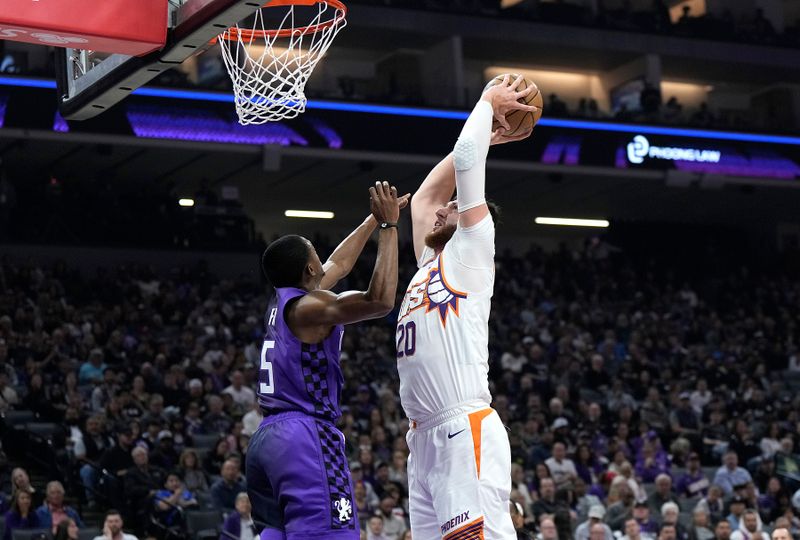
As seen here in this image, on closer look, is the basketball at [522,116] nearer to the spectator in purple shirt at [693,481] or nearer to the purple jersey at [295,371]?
the purple jersey at [295,371]

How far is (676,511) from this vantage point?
14.1 meters

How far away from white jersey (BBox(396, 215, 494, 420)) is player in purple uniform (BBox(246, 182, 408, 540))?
35cm

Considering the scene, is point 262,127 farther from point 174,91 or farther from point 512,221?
point 512,221

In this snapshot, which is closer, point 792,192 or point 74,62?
point 74,62

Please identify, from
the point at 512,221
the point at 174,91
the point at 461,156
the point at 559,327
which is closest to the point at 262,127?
the point at 174,91

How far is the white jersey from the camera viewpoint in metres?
5.42

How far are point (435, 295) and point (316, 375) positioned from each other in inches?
26.7

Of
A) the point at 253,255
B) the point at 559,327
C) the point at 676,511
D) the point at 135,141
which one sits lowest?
the point at 676,511

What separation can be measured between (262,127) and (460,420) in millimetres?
17206

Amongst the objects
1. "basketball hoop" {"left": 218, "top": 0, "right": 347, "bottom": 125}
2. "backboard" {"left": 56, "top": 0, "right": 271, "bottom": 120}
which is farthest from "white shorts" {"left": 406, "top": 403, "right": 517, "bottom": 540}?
"basketball hoop" {"left": 218, "top": 0, "right": 347, "bottom": 125}

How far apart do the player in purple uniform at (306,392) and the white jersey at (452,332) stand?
1.16ft

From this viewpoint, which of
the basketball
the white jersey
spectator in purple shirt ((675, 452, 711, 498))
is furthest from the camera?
spectator in purple shirt ((675, 452, 711, 498))

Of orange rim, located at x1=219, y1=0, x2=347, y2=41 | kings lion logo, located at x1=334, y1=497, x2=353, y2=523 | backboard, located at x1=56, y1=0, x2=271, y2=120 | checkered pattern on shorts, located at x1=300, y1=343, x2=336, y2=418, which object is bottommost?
kings lion logo, located at x1=334, y1=497, x2=353, y2=523

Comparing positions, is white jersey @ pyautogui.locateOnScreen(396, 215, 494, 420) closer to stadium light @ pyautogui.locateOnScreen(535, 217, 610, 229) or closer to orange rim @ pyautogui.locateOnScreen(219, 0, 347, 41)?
orange rim @ pyautogui.locateOnScreen(219, 0, 347, 41)
